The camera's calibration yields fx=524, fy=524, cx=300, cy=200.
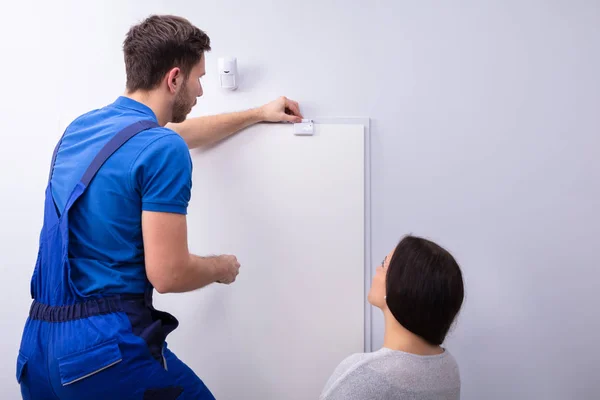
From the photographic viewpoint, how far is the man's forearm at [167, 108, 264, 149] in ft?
4.81

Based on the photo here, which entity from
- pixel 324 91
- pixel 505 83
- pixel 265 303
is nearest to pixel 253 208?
pixel 265 303

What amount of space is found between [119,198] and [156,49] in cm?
36

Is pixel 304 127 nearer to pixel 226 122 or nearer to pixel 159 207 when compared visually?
pixel 226 122

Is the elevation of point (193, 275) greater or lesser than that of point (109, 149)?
lesser

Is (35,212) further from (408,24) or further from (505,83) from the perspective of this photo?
(505,83)

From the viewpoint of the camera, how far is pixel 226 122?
147cm

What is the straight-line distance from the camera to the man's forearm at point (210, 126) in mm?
1465

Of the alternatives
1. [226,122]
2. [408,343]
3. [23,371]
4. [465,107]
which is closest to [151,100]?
[226,122]

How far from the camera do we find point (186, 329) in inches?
62.2

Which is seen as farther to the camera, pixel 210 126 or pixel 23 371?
pixel 210 126

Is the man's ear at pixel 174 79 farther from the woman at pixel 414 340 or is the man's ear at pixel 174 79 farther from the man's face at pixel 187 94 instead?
the woman at pixel 414 340

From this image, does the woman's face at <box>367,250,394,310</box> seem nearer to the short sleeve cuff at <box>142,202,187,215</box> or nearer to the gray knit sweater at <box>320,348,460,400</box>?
the gray knit sweater at <box>320,348,460,400</box>

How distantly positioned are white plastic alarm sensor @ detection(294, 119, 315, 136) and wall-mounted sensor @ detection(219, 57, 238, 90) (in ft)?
0.72

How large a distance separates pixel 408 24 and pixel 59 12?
3.40 feet
